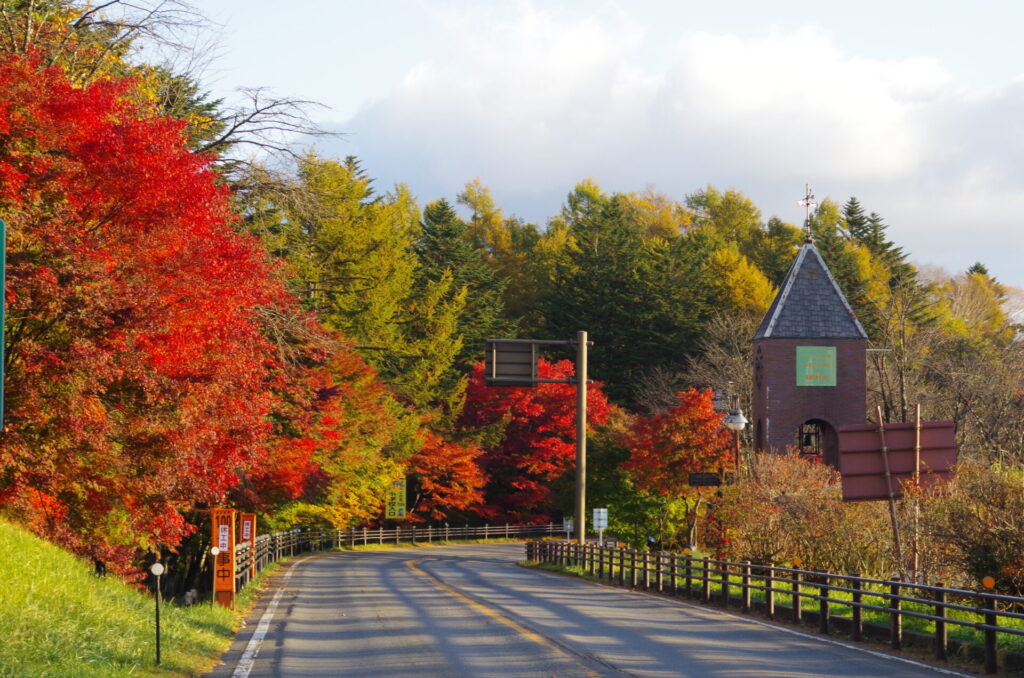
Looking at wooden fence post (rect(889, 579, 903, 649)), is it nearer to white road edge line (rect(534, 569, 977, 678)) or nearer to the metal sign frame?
white road edge line (rect(534, 569, 977, 678))

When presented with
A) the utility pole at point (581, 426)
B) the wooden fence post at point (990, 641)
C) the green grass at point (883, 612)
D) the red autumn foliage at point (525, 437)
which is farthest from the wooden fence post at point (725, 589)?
the red autumn foliage at point (525, 437)

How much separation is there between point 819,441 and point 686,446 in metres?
15.8

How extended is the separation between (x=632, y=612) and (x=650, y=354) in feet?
174

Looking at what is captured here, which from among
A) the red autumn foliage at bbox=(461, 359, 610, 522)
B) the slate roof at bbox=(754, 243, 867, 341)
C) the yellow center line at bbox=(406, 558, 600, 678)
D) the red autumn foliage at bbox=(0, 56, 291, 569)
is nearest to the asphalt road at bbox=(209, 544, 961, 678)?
the yellow center line at bbox=(406, 558, 600, 678)

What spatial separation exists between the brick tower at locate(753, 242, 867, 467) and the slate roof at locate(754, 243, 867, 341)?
0.14 ft

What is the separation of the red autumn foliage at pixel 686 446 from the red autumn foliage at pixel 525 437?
24.5 metres

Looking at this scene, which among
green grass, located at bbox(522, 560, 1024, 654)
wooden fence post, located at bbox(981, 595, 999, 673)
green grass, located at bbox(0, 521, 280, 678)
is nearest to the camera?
green grass, located at bbox(0, 521, 280, 678)

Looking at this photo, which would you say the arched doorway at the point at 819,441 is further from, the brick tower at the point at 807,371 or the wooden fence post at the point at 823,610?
the wooden fence post at the point at 823,610

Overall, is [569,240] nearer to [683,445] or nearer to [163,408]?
[683,445]

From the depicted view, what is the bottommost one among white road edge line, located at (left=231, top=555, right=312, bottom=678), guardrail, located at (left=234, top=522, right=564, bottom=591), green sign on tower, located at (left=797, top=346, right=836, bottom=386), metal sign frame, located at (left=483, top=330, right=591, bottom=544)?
guardrail, located at (left=234, top=522, right=564, bottom=591)

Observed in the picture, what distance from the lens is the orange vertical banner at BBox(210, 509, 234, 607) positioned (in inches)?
771

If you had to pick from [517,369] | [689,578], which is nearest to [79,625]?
[689,578]

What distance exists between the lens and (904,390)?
150 ft

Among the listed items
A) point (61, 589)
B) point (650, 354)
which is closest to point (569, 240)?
point (650, 354)
